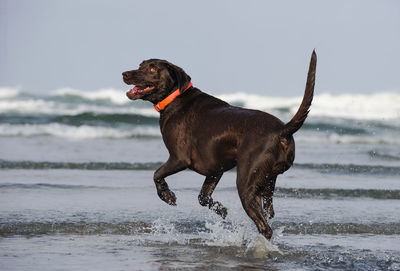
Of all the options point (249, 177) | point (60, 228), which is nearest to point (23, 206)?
point (60, 228)

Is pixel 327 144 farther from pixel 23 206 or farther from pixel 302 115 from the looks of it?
pixel 302 115

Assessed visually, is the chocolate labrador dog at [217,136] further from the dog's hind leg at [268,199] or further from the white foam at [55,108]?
the white foam at [55,108]

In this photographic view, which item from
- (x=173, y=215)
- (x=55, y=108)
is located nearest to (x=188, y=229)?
(x=173, y=215)

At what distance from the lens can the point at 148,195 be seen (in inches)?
338

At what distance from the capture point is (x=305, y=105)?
5.26 meters

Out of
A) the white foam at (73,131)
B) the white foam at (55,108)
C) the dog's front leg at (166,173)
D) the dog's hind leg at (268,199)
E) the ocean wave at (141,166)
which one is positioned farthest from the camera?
the white foam at (55,108)

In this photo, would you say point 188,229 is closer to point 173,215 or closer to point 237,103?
point 173,215

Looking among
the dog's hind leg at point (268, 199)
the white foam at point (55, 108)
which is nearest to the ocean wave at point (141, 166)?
the dog's hind leg at point (268, 199)

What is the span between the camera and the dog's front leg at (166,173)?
6105 mm

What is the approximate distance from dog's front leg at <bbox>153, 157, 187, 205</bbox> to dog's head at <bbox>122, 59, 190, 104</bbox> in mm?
626

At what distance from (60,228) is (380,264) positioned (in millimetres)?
2884

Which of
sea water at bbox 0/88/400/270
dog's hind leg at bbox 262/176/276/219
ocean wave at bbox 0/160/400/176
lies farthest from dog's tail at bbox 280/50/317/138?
ocean wave at bbox 0/160/400/176

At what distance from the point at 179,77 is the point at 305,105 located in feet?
4.81

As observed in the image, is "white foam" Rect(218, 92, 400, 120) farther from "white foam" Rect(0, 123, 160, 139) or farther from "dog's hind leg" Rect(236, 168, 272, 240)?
"dog's hind leg" Rect(236, 168, 272, 240)
